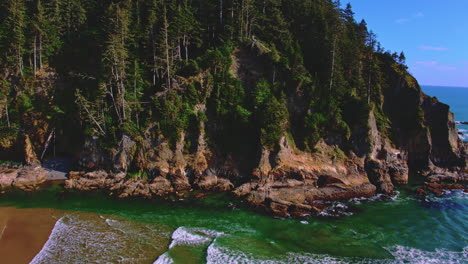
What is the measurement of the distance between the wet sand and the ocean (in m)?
0.08

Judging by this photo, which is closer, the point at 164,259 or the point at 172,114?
the point at 164,259

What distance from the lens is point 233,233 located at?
79.8 ft

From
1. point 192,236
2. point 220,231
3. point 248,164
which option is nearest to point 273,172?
point 248,164

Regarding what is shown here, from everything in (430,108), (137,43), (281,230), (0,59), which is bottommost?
(281,230)

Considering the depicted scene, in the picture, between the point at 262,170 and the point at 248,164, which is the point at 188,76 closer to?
the point at 248,164

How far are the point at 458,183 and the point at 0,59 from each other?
2493 inches

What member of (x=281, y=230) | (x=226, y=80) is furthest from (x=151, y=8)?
(x=281, y=230)

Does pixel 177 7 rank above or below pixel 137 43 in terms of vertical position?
above

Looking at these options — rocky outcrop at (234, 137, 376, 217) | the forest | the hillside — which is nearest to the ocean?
rocky outcrop at (234, 137, 376, 217)

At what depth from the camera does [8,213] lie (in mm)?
25953

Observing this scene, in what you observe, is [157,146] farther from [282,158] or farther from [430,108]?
[430,108]

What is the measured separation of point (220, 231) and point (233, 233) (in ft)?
3.77

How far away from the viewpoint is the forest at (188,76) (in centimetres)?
3531

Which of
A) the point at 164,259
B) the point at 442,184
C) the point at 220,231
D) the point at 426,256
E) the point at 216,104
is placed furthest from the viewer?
the point at 442,184
